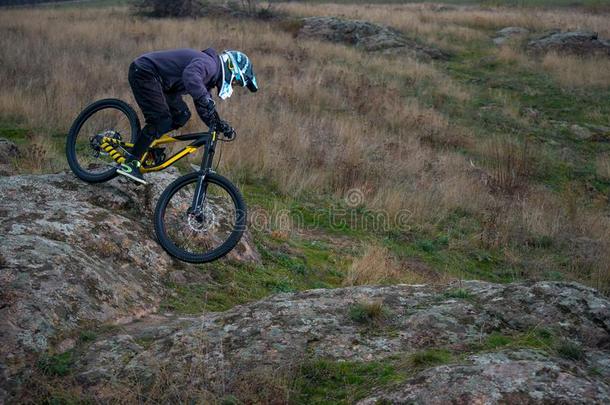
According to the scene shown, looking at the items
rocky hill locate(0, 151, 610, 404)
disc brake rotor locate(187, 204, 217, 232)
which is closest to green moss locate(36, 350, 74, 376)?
rocky hill locate(0, 151, 610, 404)

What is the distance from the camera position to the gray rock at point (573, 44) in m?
25.0

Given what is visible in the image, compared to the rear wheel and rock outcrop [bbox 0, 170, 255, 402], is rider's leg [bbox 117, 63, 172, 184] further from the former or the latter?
rock outcrop [bbox 0, 170, 255, 402]

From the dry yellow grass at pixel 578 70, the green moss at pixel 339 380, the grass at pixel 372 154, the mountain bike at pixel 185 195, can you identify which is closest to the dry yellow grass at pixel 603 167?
the grass at pixel 372 154

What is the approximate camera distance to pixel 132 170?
6520 millimetres

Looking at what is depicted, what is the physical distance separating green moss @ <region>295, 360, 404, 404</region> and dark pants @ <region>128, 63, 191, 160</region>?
3.40 metres

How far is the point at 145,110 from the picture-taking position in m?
6.49

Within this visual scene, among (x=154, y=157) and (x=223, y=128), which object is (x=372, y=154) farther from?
(x=223, y=128)

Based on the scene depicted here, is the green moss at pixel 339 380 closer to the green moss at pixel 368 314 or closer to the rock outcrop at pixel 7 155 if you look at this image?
the green moss at pixel 368 314

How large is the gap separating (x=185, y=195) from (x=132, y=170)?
2.33 ft

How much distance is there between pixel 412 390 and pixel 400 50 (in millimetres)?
22679

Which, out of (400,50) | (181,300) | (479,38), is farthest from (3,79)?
(479,38)

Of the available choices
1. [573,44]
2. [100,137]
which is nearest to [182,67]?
[100,137]

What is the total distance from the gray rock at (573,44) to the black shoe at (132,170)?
22.4m

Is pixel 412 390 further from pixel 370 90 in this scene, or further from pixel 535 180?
pixel 370 90
